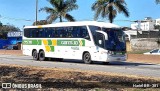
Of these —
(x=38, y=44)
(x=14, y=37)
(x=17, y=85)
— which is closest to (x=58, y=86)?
(x=17, y=85)

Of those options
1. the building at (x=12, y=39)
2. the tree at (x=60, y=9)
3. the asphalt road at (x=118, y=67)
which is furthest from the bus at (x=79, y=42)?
the building at (x=12, y=39)

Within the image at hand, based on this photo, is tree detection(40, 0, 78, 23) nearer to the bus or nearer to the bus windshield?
the bus

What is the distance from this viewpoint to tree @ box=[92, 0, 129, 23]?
55.6 metres

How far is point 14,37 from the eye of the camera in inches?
3752

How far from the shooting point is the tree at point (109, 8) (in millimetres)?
55562

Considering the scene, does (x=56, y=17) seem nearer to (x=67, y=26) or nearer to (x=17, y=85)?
(x=67, y=26)

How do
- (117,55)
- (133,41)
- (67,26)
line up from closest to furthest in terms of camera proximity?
(117,55) → (67,26) → (133,41)

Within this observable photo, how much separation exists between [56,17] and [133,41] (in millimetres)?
12359

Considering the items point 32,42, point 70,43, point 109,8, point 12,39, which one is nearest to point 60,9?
point 109,8

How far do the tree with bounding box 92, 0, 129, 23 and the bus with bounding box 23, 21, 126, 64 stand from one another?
19984 millimetres

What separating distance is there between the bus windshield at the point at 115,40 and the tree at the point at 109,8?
25.7 m

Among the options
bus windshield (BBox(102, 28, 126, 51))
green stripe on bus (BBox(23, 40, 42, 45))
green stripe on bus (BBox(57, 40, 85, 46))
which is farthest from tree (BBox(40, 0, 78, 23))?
bus windshield (BBox(102, 28, 126, 51))

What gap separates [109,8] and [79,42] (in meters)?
24.9

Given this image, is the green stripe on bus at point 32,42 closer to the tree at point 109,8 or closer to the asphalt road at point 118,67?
the asphalt road at point 118,67
